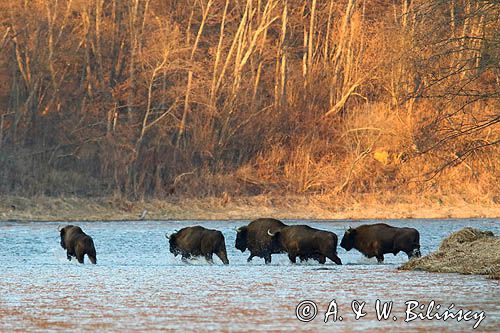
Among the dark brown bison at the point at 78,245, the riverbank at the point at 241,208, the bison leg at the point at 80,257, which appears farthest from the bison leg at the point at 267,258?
the riverbank at the point at 241,208

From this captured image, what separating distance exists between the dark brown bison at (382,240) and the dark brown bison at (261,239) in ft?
6.31

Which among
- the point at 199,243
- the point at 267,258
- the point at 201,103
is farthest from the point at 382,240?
the point at 201,103

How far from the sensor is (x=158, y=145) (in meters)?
57.4

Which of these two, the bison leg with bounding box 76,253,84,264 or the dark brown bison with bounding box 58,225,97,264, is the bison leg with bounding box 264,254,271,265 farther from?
the bison leg with bounding box 76,253,84,264

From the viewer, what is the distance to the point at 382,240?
28203mm

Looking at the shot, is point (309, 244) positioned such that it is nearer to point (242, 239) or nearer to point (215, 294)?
point (242, 239)

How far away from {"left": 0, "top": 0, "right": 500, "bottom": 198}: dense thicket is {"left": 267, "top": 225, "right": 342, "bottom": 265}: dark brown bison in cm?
2543

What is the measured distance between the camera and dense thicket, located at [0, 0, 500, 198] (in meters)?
55.2

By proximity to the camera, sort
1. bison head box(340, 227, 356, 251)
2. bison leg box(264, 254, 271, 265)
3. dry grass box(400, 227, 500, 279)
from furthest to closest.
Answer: bison head box(340, 227, 356, 251) < bison leg box(264, 254, 271, 265) < dry grass box(400, 227, 500, 279)

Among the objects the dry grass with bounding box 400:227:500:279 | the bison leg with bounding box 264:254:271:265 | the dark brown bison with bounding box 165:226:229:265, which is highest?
the dry grass with bounding box 400:227:500:279

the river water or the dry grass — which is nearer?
the river water

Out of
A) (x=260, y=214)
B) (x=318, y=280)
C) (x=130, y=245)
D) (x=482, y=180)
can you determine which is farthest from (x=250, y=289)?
(x=482, y=180)

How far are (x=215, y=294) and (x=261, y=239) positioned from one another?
35.4 feet

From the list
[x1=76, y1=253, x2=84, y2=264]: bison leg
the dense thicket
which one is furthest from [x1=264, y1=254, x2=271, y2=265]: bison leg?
the dense thicket
